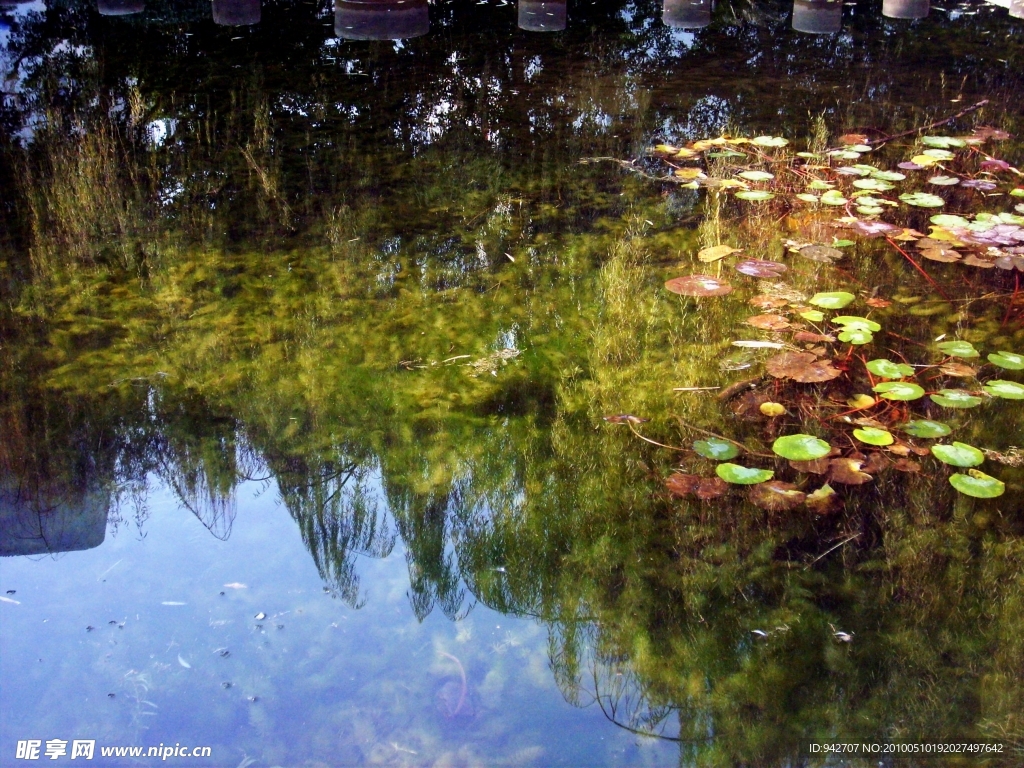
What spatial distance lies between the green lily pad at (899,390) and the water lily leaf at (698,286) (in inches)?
26.9

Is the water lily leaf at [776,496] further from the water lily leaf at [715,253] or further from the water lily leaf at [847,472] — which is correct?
the water lily leaf at [715,253]

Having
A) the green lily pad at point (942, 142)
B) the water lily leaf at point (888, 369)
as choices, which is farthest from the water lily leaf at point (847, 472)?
the green lily pad at point (942, 142)

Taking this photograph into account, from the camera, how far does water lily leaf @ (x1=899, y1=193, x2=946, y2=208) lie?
3.65 m

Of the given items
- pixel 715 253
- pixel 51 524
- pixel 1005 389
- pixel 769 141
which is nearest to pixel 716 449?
pixel 1005 389

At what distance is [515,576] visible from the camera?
214cm

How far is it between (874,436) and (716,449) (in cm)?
41

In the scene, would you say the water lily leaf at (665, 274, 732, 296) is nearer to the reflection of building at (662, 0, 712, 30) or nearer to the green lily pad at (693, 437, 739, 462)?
the green lily pad at (693, 437, 739, 462)

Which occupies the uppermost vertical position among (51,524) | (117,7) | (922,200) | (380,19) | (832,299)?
(117,7)

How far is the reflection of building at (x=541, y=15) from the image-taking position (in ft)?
21.2

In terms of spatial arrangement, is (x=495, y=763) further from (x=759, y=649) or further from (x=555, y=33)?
(x=555, y=33)

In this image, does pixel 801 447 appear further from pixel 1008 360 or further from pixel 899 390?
pixel 1008 360

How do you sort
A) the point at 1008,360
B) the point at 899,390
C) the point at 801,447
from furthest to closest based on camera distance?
the point at 1008,360 → the point at 899,390 → the point at 801,447

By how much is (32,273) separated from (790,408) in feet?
8.64

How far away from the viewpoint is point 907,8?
6590mm
